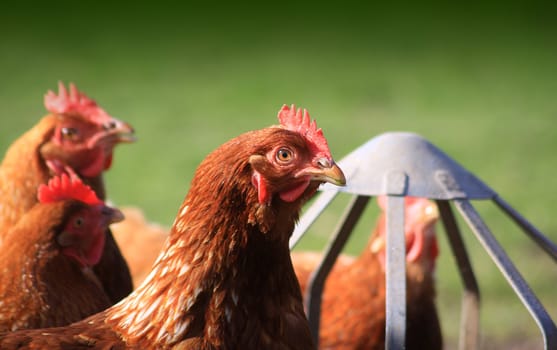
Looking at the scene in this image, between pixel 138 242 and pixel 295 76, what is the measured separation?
262 inches

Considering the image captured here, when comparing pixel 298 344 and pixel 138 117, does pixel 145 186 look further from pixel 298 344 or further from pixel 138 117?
pixel 298 344

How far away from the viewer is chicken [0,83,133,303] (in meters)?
3.04

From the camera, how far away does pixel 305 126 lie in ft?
6.65

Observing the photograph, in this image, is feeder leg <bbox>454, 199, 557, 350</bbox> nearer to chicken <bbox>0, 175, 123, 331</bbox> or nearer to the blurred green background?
chicken <bbox>0, 175, 123, 331</bbox>

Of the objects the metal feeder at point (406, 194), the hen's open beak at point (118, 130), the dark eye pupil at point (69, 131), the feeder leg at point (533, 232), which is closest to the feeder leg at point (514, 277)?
the metal feeder at point (406, 194)

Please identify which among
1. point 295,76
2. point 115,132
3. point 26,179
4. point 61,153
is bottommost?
point 26,179

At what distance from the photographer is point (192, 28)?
11.4 m

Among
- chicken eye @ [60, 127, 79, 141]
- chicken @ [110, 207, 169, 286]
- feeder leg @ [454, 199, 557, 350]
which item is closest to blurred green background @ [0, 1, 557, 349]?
chicken @ [110, 207, 169, 286]

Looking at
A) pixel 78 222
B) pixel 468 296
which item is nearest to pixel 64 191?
pixel 78 222

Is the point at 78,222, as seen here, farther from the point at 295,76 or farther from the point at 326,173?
Answer: the point at 295,76

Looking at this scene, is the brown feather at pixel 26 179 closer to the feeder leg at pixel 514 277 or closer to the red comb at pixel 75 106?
the red comb at pixel 75 106

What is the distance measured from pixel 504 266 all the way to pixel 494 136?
6345 millimetres

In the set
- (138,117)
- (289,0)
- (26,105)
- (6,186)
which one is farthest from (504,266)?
(289,0)

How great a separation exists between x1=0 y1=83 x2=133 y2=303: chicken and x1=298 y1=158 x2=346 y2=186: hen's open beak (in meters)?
1.16
